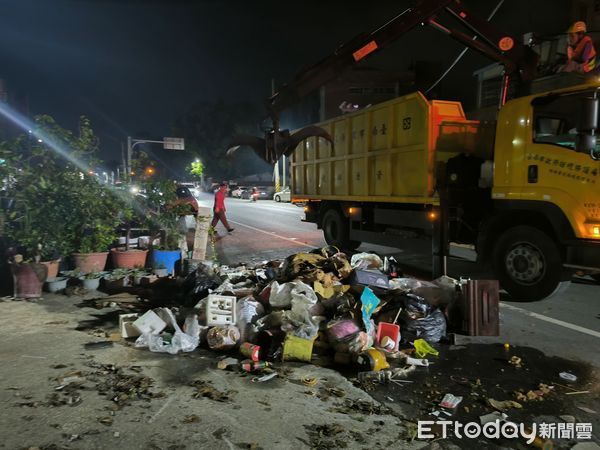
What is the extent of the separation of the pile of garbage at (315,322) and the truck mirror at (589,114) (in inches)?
96.5

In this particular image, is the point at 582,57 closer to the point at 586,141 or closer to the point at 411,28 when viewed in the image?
the point at 411,28

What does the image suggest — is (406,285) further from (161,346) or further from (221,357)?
(161,346)

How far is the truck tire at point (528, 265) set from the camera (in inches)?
245

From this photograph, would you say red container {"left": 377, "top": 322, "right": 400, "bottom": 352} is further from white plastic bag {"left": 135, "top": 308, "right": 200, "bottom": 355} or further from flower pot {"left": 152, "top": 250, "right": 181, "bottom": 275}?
flower pot {"left": 152, "top": 250, "right": 181, "bottom": 275}

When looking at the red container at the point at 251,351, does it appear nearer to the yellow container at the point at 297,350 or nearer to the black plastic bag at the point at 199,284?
the yellow container at the point at 297,350

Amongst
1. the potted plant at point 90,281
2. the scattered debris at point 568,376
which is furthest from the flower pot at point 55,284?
the scattered debris at point 568,376

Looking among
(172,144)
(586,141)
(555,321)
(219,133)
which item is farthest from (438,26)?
(219,133)

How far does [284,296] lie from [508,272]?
3.62m

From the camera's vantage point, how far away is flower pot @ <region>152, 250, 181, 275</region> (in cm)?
802

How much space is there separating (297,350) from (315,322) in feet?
1.70

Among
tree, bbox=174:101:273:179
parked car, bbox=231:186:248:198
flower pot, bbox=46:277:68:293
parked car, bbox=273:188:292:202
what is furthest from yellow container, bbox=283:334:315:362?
tree, bbox=174:101:273:179

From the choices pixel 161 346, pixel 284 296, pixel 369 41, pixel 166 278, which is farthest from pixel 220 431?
pixel 369 41

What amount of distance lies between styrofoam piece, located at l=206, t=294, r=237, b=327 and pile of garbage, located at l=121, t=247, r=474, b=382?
1cm

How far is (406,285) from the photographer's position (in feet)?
19.4
